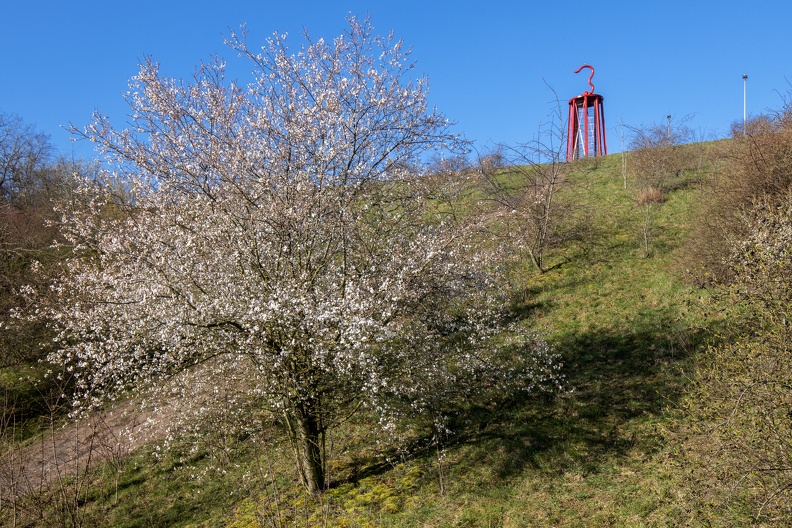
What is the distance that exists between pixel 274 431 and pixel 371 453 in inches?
90.1

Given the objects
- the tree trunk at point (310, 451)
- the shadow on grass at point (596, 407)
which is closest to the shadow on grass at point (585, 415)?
the shadow on grass at point (596, 407)

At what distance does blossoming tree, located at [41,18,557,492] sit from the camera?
8.49 metres

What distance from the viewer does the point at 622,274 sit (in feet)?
58.7

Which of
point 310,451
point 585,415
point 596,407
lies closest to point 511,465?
point 585,415

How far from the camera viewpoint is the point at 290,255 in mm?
9227

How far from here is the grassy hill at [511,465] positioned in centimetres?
810

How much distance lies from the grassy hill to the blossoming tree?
1.30m

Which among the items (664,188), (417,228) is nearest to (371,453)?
(417,228)

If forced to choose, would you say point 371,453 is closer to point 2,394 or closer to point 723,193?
point 723,193

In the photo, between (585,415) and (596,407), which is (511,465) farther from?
(596,407)

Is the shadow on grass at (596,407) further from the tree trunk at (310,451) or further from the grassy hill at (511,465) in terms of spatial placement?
the tree trunk at (310,451)

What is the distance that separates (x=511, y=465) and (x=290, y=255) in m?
5.29

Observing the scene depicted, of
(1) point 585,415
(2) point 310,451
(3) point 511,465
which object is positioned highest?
(2) point 310,451

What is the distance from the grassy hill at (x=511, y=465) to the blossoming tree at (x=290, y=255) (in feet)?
4.26
